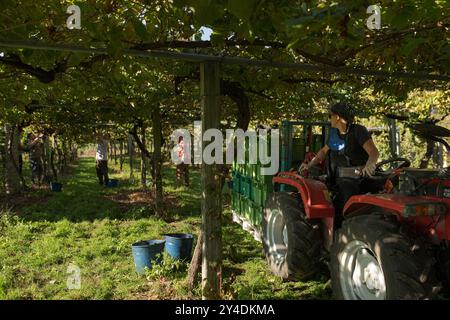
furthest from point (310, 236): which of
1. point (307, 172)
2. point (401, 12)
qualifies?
point (401, 12)

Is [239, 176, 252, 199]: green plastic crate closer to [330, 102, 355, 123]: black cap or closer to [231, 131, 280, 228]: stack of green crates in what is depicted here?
[231, 131, 280, 228]: stack of green crates

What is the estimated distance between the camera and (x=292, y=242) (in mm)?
4004

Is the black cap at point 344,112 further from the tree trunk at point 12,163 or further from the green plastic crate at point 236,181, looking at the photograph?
the tree trunk at point 12,163

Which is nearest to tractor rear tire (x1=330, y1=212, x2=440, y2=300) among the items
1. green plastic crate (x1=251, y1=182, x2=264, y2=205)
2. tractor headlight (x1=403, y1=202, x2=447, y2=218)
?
tractor headlight (x1=403, y1=202, x2=447, y2=218)

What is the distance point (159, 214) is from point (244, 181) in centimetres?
239

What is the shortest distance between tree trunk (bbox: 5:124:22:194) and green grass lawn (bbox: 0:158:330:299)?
146cm

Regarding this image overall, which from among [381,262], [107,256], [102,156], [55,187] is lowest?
[107,256]

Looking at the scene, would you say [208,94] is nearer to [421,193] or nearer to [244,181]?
[421,193]

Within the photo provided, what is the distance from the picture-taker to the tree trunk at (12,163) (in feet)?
35.7

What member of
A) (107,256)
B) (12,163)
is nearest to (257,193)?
(107,256)

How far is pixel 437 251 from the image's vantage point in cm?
280

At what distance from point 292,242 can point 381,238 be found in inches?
54.3

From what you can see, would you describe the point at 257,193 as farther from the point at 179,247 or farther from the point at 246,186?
the point at 179,247

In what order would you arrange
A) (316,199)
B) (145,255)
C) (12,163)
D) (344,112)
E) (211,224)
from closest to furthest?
1. (211,224)
2. (344,112)
3. (316,199)
4. (145,255)
5. (12,163)
